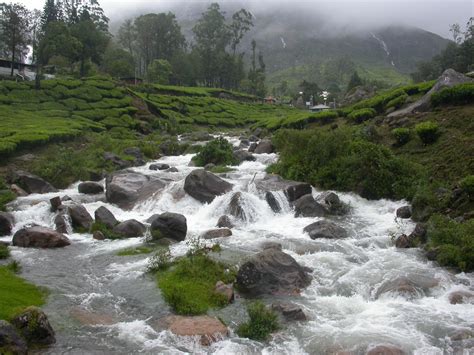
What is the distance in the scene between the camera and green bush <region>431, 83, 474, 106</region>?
3206 centimetres

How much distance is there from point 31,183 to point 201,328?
72.4 feet

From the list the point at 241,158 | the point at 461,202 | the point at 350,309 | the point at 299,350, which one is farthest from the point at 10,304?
the point at 241,158

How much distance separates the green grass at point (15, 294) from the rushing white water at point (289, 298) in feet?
1.69

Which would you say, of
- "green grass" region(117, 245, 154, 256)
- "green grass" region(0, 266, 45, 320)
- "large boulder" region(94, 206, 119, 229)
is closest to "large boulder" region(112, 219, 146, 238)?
"large boulder" region(94, 206, 119, 229)

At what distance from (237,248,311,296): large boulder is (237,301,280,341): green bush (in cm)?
228

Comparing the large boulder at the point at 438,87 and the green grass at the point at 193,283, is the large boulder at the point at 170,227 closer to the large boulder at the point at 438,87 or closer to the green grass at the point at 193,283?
the green grass at the point at 193,283

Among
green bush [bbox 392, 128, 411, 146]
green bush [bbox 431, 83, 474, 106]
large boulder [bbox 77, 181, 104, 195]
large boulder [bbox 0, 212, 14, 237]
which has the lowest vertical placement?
large boulder [bbox 0, 212, 14, 237]

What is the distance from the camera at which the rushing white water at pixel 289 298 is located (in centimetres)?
1184

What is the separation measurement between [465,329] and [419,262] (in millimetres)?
5345

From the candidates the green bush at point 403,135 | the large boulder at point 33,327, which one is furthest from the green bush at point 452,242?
the large boulder at point 33,327

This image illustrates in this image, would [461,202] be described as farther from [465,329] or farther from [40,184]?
[40,184]

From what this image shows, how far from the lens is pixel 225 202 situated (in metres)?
25.6

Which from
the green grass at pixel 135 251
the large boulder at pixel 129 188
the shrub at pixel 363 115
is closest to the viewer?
the green grass at pixel 135 251

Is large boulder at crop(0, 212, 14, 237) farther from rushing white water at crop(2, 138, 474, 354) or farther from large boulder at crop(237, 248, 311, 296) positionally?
large boulder at crop(237, 248, 311, 296)
